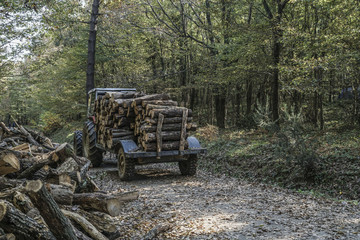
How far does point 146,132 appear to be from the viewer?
7984 mm

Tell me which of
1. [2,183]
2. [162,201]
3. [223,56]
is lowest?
[162,201]

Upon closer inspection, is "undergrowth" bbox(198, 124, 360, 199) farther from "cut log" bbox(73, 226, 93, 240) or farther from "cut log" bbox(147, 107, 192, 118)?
"cut log" bbox(73, 226, 93, 240)

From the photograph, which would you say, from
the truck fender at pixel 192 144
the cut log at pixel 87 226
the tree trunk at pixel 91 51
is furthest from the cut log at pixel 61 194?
the tree trunk at pixel 91 51

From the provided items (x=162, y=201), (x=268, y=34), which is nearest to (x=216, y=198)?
(x=162, y=201)

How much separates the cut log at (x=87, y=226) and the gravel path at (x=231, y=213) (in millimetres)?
574

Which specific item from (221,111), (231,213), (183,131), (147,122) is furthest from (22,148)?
(221,111)

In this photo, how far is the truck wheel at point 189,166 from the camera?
8.90 m

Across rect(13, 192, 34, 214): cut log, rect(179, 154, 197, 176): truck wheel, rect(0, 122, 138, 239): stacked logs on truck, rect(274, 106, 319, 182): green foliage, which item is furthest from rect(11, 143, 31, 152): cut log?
rect(274, 106, 319, 182): green foliage

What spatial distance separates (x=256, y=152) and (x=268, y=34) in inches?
212

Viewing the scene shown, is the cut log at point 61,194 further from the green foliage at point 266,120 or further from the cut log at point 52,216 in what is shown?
the green foliage at point 266,120

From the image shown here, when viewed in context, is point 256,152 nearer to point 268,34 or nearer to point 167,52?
point 268,34

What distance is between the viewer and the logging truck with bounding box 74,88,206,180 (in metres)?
7.99

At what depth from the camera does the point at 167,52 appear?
82.7ft

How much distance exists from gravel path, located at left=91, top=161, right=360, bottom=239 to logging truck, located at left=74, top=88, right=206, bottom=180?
779 mm
